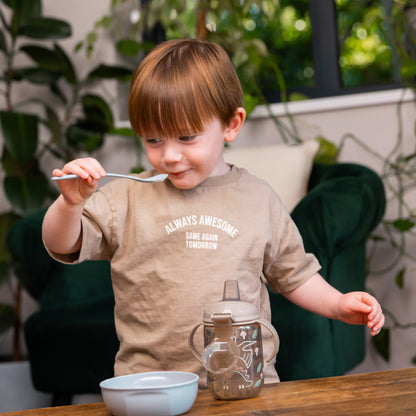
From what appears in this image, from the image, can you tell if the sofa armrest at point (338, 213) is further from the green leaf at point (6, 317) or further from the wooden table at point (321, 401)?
the green leaf at point (6, 317)

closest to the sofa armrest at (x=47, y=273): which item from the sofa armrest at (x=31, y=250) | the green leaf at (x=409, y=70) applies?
the sofa armrest at (x=31, y=250)

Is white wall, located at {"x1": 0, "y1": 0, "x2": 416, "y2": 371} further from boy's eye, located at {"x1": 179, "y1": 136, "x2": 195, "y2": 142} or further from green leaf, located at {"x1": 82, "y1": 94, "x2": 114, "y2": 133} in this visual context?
boy's eye, located at {"x1": 179, "y1": 136, "x2": 195, "y2": 142}

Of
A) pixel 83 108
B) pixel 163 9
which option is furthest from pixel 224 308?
pixel 83 108

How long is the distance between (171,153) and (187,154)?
35mm

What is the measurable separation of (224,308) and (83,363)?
3.29 ft

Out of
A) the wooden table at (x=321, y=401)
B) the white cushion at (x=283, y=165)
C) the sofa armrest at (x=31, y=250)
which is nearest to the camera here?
the wooden table at (x=321, y=401)

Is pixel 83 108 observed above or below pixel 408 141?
above

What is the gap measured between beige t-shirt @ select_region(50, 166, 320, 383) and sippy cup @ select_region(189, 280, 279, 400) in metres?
0.24

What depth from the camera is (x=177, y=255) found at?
0.98 m

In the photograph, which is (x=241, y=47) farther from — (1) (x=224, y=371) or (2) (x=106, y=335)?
(1) (x=224, y=371)

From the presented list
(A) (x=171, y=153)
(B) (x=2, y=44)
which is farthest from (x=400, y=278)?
(B) (x=2, y=44)

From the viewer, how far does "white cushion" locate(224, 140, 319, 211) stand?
6.29 feet

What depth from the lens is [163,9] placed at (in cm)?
228

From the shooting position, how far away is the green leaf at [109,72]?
247 cm
